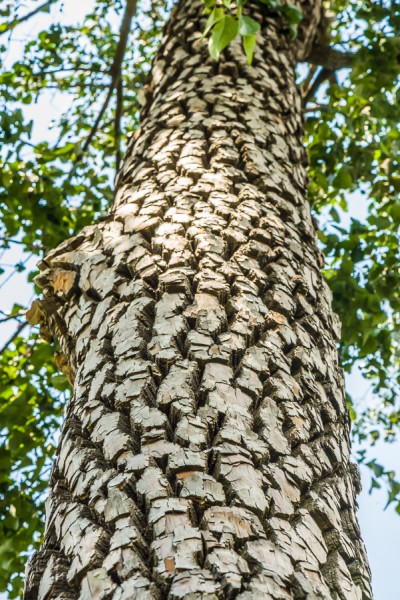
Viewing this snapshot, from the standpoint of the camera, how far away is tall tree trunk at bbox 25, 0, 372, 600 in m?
1.04

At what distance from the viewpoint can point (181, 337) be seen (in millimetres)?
1386

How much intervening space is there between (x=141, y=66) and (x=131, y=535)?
17.9 ft

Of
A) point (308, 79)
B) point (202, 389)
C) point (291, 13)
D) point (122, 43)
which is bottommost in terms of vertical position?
point (202, 389)

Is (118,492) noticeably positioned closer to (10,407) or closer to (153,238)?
(153,238)

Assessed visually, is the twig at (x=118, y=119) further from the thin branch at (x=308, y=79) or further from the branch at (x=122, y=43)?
the thin branch at (x=308, y=79)

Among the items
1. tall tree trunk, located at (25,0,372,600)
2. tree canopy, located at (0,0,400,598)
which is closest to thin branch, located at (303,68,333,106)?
tree canopy, located at (0,0,400,598)

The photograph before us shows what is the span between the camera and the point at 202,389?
1.28 meters

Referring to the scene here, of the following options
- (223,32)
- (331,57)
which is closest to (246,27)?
(223,32)

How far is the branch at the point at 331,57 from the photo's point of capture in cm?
410

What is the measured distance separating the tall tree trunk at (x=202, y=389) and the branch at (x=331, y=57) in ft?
7.14

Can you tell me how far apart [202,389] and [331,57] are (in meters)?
3.33

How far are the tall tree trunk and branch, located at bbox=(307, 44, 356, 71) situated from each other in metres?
2.18

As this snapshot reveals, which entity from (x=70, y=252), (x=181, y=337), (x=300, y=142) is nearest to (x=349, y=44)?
(x=300, y=142)

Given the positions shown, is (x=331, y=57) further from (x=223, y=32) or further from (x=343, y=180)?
(x=223, y=32)
